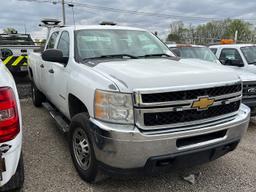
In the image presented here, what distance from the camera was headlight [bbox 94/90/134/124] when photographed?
7.94ft

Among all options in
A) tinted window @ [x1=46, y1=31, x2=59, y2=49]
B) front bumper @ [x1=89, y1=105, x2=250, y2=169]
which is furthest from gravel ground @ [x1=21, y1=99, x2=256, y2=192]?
tinted window @ [x1=46, y1=31, x2=59, y2=49]

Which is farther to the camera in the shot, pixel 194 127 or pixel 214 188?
pixel 214 188

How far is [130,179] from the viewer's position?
317cm

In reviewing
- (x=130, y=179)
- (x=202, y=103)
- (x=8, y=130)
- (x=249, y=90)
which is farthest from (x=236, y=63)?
(x=8, y=130)

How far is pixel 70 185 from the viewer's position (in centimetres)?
Result: 305

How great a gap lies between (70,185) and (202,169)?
1.70 meters

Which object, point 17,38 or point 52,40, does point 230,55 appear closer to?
point 52,40

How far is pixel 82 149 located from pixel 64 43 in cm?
192

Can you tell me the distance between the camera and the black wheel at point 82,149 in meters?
2.77

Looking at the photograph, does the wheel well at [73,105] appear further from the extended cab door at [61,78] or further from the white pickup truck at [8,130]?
the white pickup truck at [8,130]

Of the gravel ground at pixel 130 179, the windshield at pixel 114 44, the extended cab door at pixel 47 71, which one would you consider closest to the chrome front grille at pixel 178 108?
the gravel ground at pixel 130 179

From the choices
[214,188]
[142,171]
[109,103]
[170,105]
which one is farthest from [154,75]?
[214,188]

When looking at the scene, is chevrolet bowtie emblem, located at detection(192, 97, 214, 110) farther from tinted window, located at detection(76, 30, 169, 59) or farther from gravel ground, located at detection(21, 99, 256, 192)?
tinted window, located at detection(76, 30, 169, 59)

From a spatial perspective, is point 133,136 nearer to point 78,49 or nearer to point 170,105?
point 170,105
